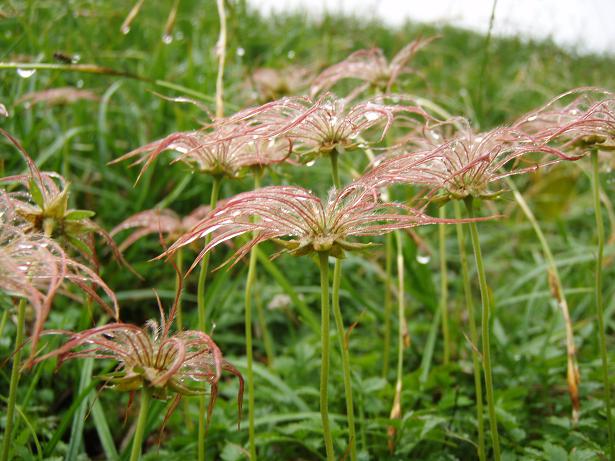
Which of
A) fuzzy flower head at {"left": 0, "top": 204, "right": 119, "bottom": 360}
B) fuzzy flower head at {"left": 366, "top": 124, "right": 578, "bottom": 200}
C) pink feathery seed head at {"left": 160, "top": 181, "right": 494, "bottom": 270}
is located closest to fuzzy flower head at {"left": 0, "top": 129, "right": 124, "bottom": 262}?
fuzzy flower head at {"left": 0, "top": 204, "right": 119, "bottom": 360}

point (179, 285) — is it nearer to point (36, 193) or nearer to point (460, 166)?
point (36, 193)

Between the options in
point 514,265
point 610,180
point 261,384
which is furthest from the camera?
point 514,265

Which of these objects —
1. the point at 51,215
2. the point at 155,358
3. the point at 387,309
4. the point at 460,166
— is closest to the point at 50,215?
the point at 51,215

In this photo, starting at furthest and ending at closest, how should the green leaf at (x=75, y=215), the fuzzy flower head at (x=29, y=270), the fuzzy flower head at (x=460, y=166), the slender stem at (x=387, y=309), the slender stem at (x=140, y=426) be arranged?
the slender stem at (x=387, y=309) → the green leaf at (x=75, y=215) → the fuzzy flower head at (x=460, y=166) → the slender stem at (x=140, y=426) → the fuzzy flower head at (x=29, y=270)

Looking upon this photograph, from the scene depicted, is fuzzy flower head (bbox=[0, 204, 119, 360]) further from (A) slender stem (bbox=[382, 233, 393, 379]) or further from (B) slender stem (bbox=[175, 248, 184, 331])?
(A) slender stem (bbox=[382, 233, 393, 379])

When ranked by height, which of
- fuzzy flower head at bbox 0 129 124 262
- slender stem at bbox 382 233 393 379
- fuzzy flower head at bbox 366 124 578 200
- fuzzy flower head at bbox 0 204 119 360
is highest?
fuzzy flower head at bbox 366 124 578 200

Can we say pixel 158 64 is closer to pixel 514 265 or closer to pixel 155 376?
pixel 514 265

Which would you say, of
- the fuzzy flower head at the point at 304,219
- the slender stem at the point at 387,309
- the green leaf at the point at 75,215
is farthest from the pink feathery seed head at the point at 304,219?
the slender stem at the point at 387,309

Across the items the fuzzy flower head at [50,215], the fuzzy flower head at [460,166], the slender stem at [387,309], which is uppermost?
the fuzzy flower head at [460,166]

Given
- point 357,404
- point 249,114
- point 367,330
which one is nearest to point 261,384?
point 357,404

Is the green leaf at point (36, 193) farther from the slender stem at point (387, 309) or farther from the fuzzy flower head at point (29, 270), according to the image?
the slender stem at point (387, 309)

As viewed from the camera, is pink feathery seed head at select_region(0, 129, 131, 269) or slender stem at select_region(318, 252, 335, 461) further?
pink feathery seed head at select_region(0, 129, 131, 269)
